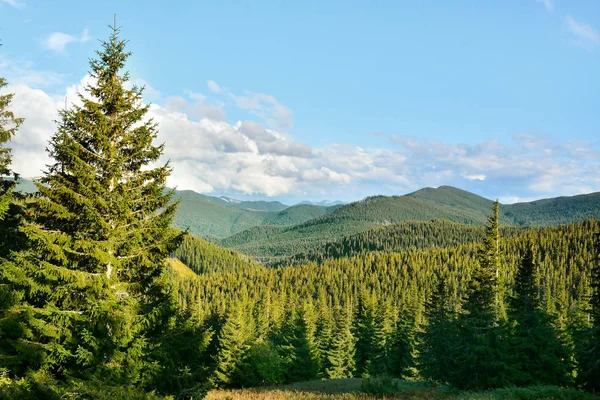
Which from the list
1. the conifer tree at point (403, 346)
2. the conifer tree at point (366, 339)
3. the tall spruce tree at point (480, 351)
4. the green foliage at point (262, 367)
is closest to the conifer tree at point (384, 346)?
the conifer tree at point (403, 346)

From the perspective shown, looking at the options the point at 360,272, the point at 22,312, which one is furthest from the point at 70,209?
the point at 360,272

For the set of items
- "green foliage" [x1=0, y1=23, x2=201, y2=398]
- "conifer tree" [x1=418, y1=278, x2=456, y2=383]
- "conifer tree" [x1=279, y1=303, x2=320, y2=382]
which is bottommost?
"conifer tree" [x1=279, y1=303, x2=320, y2=382]

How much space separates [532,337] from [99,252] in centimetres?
3534

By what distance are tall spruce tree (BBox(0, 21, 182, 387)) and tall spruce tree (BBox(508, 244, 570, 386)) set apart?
30.2 m

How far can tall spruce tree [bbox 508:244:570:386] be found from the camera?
32844mm

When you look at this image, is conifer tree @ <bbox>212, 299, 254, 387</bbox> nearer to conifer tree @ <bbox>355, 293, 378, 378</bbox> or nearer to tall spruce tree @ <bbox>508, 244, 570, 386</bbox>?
conifer tree @ <bbox>355, 293, 378, 378</bbox>

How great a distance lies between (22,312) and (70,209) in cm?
372

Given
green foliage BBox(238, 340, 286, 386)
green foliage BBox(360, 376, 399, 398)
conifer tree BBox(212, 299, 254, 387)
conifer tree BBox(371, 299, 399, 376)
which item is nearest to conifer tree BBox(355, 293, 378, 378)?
conifer tree BBox(371, 299, 399, 376)

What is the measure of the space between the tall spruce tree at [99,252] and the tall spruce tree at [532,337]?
99.2ft

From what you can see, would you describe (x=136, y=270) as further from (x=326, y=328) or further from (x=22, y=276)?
(x=326, y=328)

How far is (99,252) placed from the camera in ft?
41.0

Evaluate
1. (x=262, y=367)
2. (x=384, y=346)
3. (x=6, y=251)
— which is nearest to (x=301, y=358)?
(x=262, y=367)

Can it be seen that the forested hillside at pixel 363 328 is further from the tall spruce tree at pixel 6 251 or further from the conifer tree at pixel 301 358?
the tall spruce tree at pixel 6 251

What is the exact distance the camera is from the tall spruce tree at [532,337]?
32.8 metres
